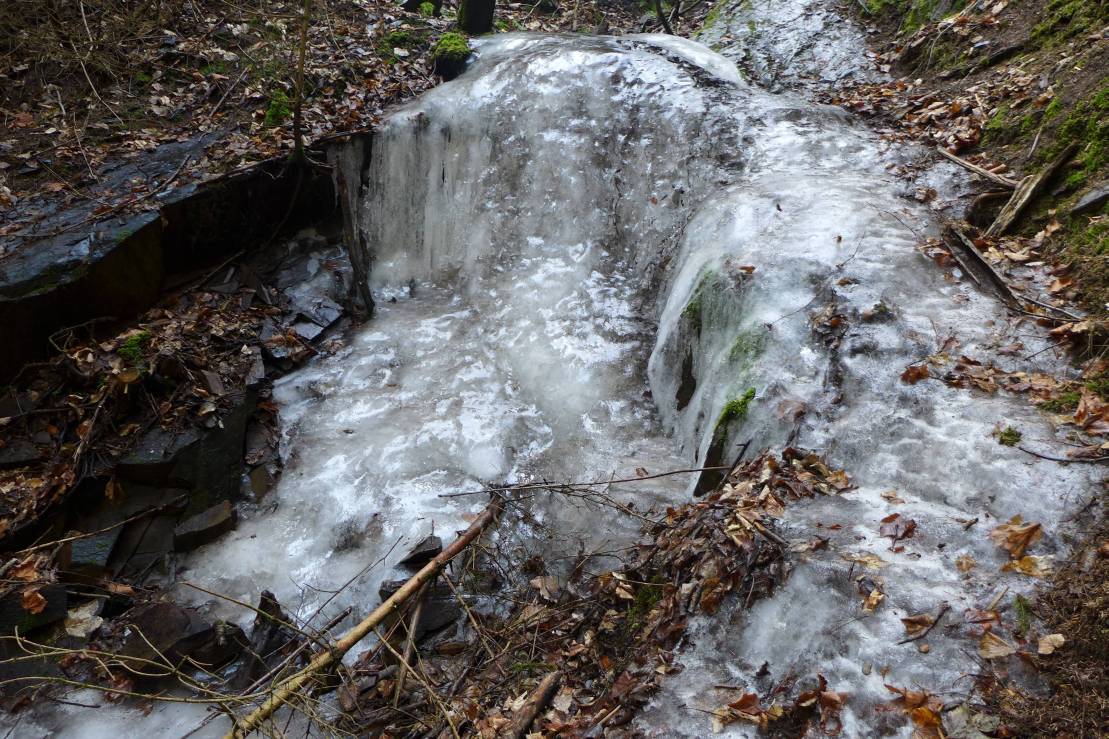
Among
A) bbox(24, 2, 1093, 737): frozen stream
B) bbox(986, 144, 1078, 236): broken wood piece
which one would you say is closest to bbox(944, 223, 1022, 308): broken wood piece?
bbox(24, 2, 1093, 737): frozen stream

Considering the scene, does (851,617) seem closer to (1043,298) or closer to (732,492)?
(732,492)

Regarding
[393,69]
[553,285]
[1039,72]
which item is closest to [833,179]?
[1039,72]

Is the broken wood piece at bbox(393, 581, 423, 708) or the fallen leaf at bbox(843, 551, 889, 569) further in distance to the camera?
the broken wood piece at bbox(393, 581, 423, 708)

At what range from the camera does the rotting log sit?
317cm

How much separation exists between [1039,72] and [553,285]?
4.82m

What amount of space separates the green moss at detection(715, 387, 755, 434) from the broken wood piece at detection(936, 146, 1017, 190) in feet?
9.00

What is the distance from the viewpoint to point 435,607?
13.7 ft

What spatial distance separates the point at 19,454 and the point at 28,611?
1.22 m

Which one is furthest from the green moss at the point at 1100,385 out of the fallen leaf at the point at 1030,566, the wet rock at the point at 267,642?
the wet rock at the point at 267,642

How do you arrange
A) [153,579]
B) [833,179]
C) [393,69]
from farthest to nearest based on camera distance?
[393,69]
[833,179]
[153,579]

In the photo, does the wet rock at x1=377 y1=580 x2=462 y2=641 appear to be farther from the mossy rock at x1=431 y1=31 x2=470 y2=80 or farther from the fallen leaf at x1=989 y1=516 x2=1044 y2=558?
the mossy rock at x1=431 y1=31 x2=470 y2=80

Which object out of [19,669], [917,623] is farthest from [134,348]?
[917,623]

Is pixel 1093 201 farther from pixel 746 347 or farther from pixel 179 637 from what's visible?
pixel 179 637

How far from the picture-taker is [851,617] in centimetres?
251
